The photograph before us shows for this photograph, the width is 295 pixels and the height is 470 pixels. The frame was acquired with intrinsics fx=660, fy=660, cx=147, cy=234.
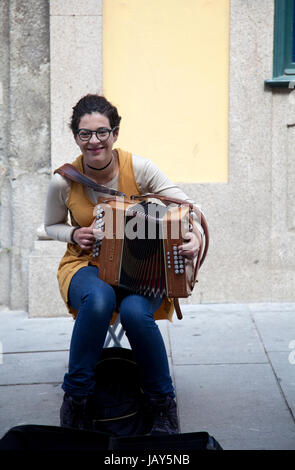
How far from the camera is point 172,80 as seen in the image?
4922mm

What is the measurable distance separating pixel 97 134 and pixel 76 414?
1239 mm

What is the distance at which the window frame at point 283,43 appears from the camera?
4.94 meters

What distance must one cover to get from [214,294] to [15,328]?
1.50 m

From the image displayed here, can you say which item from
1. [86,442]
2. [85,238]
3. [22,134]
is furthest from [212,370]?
[22,134]

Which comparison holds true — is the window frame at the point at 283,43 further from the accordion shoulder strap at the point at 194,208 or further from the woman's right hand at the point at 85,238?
the woman's right hand at the point at 85,238

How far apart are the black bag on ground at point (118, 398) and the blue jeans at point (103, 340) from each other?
3.0 inches

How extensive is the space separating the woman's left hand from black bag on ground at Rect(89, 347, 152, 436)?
1.85ft

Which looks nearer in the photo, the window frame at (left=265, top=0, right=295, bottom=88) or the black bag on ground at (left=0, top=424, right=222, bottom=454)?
the black bag on ground at (left=0, top=424, right=222, bottom=454)

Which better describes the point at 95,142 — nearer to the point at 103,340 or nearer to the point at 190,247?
the point at 190,247

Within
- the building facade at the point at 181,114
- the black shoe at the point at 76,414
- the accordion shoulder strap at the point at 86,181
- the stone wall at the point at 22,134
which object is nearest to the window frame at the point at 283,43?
the building facade at the point at 181,114

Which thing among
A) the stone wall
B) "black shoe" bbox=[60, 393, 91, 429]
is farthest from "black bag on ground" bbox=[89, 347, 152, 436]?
the stone wall

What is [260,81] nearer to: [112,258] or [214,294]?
[214,294]

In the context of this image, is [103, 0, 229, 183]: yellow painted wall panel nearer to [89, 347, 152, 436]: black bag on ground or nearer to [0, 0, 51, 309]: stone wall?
[0, 0, 51, 309]: stone wall

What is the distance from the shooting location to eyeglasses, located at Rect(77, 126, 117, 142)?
9.82ft
